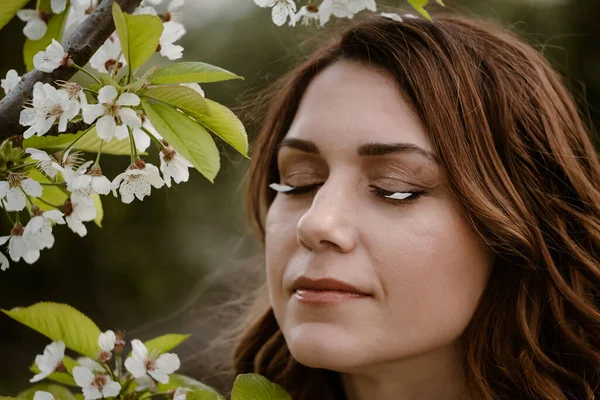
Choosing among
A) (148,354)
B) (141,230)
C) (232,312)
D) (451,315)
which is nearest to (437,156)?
(451,315)

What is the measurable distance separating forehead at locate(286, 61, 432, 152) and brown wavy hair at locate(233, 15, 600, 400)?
0.02 meters

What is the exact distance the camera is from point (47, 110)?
2.45ft

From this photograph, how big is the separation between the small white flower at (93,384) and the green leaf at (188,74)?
382 mm

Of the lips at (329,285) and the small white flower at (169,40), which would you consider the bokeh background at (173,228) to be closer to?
the lips at (329,285)

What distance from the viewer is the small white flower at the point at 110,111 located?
29.3 inches

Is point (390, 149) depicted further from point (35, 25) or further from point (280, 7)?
point (35, 25)

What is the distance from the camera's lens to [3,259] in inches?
31.8

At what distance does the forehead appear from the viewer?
1.14 meters

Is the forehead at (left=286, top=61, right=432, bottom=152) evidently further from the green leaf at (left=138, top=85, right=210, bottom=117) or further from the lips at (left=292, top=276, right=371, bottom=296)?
the green leaf at (left=138, top=85, right=210, bottom=117)

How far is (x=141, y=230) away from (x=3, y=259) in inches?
126

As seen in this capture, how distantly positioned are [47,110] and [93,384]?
0.37m

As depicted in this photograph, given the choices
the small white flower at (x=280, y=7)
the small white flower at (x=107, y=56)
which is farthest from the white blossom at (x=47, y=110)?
the small white flower at (x=280, y=7)

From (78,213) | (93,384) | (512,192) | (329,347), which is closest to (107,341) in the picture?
(93,384)

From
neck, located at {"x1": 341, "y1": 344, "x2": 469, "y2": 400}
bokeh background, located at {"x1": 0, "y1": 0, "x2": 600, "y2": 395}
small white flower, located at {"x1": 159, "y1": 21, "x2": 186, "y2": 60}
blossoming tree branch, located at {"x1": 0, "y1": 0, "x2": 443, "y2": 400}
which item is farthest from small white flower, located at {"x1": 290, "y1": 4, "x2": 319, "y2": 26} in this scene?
bokeh background, located at {"x1": 0, "y1": 0, "x2": 600, "y2": 395}
